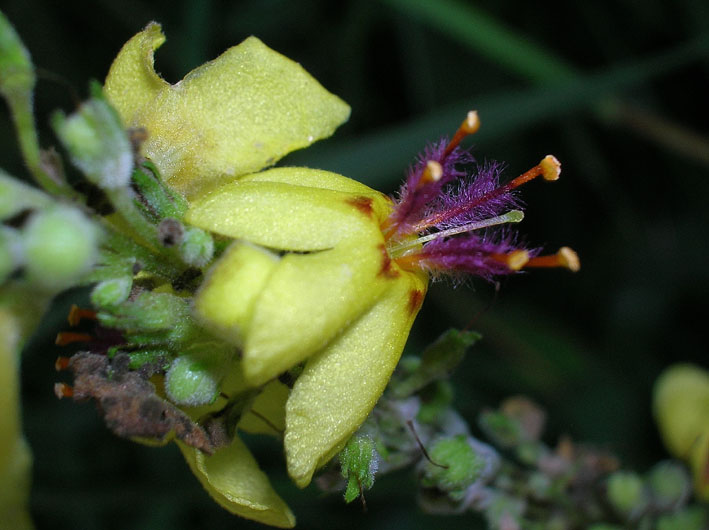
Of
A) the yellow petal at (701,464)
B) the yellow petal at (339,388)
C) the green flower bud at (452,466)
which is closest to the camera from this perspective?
the yellow petal at (339,388)

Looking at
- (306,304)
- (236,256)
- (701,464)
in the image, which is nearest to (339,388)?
(306,304)

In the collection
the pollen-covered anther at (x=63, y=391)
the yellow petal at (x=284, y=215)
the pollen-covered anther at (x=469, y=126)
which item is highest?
the pollen-covered anther at (x=469, y=126)

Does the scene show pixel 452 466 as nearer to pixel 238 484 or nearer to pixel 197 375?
pixel 238 484

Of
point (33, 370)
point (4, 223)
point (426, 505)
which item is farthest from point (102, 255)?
point (33, 370)

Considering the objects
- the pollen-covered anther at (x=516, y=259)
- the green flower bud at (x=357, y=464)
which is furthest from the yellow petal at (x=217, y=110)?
the green flower bud at (x=357, y=464)

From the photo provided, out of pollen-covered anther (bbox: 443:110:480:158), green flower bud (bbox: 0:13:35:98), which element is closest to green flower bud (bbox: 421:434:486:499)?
pollen-covered anther (bbox: 443:110:480:158)

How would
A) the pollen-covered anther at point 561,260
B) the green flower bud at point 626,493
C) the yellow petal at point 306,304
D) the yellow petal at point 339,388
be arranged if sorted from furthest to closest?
the green flower bud at point 626,493 → the pollen-covered anther at point 561,260 → the yellow petal at point 339,388 → the yellow petal at point 306,304

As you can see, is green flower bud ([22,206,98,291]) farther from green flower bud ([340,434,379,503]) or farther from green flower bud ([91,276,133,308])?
green flower bud ([340,434,379,503])

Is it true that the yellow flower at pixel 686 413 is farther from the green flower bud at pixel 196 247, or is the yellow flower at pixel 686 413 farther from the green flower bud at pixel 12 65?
the green flower bud at pixel 12 65
